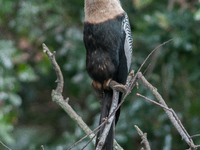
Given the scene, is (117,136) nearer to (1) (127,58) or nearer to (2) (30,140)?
(1) (127,58)

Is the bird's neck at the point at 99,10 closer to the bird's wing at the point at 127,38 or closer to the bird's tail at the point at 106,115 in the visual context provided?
the bird's wing at the point at 127,38

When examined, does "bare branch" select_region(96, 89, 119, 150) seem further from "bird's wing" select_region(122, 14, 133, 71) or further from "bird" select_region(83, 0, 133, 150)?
"bird's wing" select_region(122, 14, 133, 71)

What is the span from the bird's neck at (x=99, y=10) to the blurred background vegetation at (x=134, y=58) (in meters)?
0.80

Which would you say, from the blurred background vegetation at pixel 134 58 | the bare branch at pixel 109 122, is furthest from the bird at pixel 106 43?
the blurred background vegetation at pixel 134 58

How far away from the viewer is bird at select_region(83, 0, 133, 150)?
1.52m

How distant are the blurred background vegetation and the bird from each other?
29.7 inches

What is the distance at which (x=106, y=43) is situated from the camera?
5.00ft

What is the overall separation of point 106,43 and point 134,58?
104 centimetres

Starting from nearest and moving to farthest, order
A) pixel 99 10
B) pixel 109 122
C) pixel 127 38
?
pixel 109 122 < pixel 99 10 < pixel 127 38

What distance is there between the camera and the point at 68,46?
2635 millimetres

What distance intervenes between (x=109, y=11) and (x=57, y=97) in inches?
21.1

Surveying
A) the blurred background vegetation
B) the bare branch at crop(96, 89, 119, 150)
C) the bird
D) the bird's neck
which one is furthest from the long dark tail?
the blurred background vegetation

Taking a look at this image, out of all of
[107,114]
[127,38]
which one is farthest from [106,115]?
[127,38]

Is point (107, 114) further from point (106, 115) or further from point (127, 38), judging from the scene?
point (127, 38)
